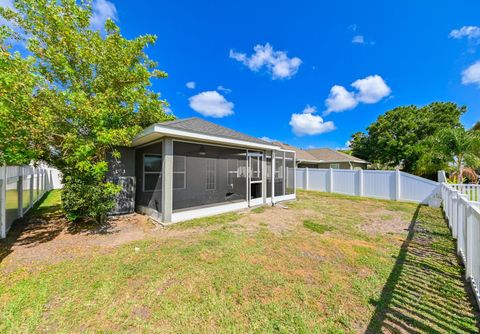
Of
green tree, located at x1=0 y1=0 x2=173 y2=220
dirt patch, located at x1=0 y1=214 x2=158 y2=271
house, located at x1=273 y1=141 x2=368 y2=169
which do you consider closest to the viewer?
dirt patch, located at x1=0 y1=214 x2=158 y2=271

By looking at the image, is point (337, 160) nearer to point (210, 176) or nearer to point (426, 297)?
point (210, 176)

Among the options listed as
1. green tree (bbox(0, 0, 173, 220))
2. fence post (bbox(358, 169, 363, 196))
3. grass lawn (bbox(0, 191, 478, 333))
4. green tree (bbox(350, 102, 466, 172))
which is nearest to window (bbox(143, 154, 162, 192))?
green tree (bbox(0, 0, 173, 220))

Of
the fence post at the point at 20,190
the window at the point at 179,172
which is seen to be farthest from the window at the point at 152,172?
the fence post at the point at 20,190

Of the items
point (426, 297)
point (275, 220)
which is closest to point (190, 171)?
point (275, 220)

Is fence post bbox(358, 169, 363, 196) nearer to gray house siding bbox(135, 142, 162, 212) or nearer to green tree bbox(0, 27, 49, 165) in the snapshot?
gray house siding bbox(135, 142, 162, 212)

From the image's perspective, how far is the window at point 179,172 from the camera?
5.61m

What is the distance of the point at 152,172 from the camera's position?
630cm

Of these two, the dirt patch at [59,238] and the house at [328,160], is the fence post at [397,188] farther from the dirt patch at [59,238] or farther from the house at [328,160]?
the dirt patch at [59,238]

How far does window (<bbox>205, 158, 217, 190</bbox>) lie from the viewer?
655cm

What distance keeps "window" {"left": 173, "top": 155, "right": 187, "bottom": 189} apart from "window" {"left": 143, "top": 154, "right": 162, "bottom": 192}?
517 mm

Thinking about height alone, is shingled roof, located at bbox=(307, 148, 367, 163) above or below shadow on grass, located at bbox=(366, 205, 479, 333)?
above

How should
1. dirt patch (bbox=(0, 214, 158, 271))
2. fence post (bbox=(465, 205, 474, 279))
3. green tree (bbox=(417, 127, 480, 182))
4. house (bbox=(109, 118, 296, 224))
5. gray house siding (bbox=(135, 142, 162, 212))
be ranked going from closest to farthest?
fence post (bbox=(465, 205, 474, 279)) → dirt patch (bbox=(0, 214, 158, 271)) → house (bbox=(109, 118, 296, 224)) → gray house siding (bbox=(135, 142, 162, 212)) → green tree (bbox=(417, 127, 480, 182))

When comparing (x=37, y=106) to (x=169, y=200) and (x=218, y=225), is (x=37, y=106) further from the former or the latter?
(x=218, y=225)

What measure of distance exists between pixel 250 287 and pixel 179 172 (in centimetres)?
407
